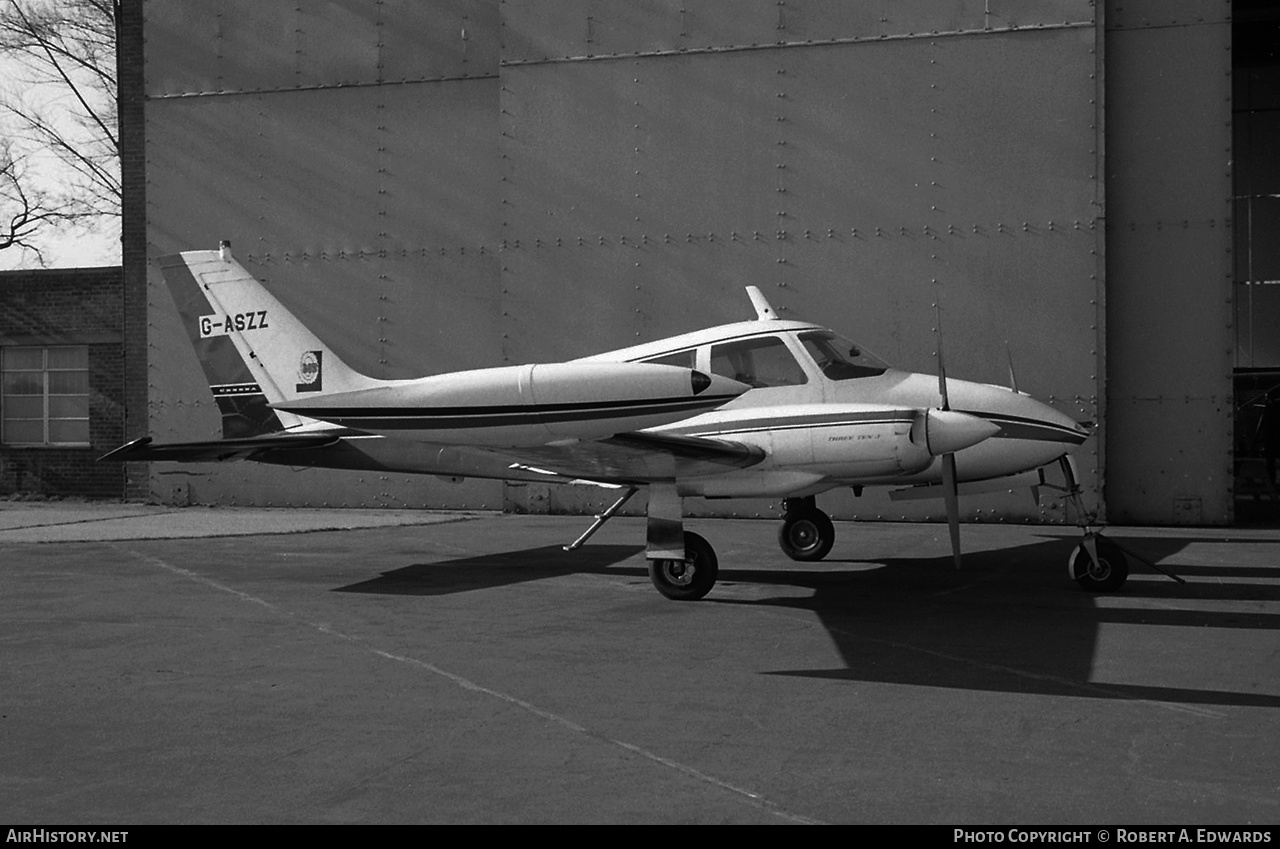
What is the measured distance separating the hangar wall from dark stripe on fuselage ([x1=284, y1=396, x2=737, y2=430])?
410 inches

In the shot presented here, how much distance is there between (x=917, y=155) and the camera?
1853 cm

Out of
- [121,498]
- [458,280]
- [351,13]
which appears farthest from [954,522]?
[121,498]

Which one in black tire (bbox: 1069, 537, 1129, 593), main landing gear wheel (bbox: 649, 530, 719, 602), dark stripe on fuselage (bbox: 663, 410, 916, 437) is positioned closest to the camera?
dark stripe on fuselage (bbox: 663, 410, 916, 437)

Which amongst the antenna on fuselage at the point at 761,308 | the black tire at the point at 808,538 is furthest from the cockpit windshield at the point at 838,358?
the black tire at the point at 808,538

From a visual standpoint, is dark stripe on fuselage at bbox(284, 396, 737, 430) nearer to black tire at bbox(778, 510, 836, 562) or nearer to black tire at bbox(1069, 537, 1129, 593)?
black tire at bbox(1069, 537, 1129, 593)

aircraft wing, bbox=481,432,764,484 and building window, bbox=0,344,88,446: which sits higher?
building window, bbox=0,344,88,446

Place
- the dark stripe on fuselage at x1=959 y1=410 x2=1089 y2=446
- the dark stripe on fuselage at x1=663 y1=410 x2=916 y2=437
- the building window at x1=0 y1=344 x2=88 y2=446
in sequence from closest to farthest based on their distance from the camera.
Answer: the dark stripe on fuselage at x1=663 y1=410 x2=916 y2=437, the dark stripe on fuselage at x1=959 y1=410 x2=1089 y2=446, the building window at x1=0 y1=344 x2=88 y2=446

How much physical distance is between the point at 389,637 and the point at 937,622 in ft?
A: 13.6

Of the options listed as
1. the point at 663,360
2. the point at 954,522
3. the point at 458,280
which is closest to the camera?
the point at 954,522

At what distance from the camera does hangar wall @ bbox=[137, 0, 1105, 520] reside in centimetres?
1825

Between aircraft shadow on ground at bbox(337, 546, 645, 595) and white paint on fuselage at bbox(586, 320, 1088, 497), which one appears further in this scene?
aircraft shadow on ground at bbox(337, 546, 645, 595)

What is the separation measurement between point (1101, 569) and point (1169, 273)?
8686 millimetres

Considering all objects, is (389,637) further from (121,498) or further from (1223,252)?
(121,498)

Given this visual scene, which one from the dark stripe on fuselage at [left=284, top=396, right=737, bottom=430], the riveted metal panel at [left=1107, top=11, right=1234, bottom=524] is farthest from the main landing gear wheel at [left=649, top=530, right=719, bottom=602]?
the riveted metal panel at [left=1107, top=11, right=1234, bottom=524]
